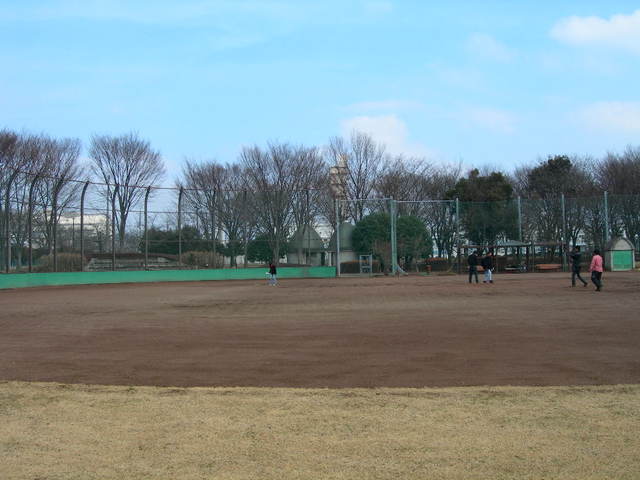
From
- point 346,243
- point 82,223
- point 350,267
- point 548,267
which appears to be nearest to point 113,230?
point 82,223

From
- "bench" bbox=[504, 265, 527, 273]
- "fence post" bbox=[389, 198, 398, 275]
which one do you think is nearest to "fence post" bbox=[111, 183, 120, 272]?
"fence post" bbox=[389, 198, 398, 275]

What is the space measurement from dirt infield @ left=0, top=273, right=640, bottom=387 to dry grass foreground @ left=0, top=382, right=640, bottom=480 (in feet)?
2.48

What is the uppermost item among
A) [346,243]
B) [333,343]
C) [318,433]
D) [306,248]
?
[346,243]

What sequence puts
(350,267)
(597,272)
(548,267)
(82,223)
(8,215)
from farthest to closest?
(350,267) < (548,267) < (82,223) < (8,215) < (597,272)

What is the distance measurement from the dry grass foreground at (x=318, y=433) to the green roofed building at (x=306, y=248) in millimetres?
36319

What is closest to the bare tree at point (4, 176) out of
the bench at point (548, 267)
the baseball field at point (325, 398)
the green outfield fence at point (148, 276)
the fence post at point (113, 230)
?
the green outfield fence at point (148, 276)

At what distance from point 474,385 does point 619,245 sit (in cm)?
3705

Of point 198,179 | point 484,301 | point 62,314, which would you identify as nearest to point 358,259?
point 198,179

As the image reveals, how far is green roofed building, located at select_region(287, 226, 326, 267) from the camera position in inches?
1753

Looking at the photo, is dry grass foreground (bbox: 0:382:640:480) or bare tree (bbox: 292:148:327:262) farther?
bare tree (bbox: 292:148:327:262)

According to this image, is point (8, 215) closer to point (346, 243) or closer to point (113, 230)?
point (113, 230)

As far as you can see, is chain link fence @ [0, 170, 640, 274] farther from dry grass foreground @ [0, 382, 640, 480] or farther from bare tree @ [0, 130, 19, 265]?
dry grass foreground @ [0, 382, 640, 480]

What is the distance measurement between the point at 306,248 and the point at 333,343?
33364 mm

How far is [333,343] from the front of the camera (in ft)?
37.9
